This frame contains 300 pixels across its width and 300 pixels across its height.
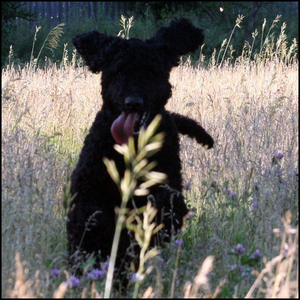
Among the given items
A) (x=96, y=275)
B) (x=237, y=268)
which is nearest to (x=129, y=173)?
(x=96, y=275)

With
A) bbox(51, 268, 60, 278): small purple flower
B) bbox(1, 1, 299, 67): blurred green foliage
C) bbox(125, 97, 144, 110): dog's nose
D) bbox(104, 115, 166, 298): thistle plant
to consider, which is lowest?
bbox(51, 268, 60, 278): small purple flower

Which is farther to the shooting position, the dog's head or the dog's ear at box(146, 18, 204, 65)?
the dog's ear at box(146, 18, 204, 65)

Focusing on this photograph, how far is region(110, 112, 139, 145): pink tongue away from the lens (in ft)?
10.9

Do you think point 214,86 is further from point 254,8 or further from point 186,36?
point 254,8

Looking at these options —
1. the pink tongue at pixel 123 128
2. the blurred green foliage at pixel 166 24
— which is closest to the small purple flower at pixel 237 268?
the pink tongue at pixel 123 128

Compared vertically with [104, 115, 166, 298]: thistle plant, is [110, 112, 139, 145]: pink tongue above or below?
above

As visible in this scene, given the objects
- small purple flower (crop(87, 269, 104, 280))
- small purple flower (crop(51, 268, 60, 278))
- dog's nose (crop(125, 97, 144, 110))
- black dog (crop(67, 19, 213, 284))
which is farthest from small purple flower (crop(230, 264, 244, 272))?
dog's nose (crop(125, 97, 144, 110))

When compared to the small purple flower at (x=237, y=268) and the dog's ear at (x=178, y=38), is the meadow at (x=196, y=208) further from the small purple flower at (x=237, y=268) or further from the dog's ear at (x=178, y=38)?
the dog's ear at (x=178, y=38)

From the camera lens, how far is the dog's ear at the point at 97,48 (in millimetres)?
3709

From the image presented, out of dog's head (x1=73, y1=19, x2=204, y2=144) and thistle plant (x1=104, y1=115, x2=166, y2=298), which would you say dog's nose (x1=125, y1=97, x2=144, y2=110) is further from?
thistle plant (x1=104, y1=115, x2=166, y2=298)

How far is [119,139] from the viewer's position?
3.31m

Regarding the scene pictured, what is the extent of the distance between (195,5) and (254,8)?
3.18m

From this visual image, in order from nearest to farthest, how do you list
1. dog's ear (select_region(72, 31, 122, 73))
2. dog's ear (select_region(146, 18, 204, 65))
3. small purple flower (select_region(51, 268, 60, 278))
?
small purple flower (select_region(51, 268, 60, 278))
dog's ear (select_region(72, 31, 122, 73))
dog's ear (select_region(146, 18, 204, 65))

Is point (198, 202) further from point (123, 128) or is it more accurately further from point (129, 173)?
point (129, 173)
